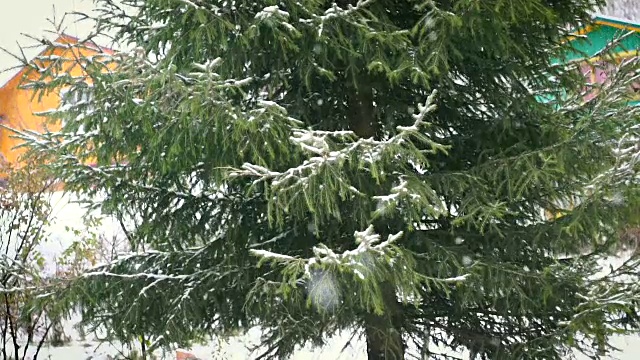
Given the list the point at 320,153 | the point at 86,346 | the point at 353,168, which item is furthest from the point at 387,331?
the point at 86,346

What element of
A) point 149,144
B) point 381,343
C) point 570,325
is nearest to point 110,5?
point 149,144

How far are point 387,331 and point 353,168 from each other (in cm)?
99

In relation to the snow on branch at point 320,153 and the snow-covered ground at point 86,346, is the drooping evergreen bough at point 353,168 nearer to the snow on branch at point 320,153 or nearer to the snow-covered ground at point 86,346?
the snow on branch at point 320,153

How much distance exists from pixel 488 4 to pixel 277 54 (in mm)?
1056

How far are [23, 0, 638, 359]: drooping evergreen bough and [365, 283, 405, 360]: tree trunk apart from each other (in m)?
0.01

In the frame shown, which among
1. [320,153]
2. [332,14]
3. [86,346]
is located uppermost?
[332,14]

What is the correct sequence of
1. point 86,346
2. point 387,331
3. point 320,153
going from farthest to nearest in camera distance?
1. point 86,346
2. point 387,331
3. point 320,153

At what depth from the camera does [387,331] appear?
3.40m

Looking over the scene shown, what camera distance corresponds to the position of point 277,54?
326 centimetres

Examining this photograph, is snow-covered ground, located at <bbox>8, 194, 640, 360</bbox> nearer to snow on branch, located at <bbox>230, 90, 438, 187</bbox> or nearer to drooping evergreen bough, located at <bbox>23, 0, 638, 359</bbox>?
drooping evergreen bough, located at <bbox>23, 0, 638, 359</bbox>

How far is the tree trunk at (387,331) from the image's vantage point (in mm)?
3357

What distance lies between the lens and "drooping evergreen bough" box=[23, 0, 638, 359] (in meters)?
2.72

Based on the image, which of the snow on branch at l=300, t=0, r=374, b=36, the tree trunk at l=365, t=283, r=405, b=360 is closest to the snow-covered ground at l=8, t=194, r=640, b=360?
the tree trunk at l=365, t=283, r=405, b=360

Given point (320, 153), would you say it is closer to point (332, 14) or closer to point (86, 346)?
point (332, 14)
